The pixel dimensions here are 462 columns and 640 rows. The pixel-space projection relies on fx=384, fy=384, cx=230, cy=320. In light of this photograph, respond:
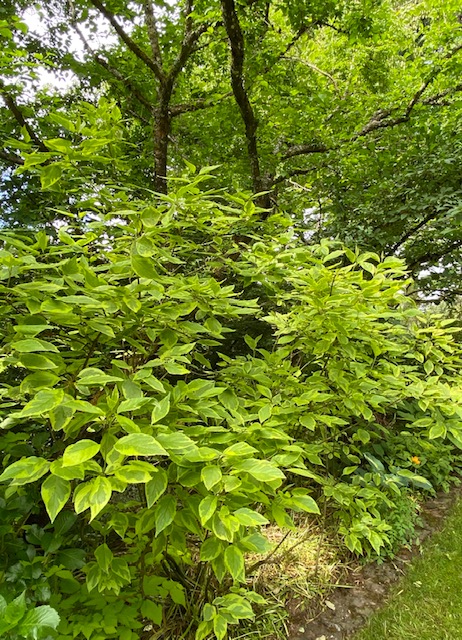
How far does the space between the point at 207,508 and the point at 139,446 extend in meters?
0.23

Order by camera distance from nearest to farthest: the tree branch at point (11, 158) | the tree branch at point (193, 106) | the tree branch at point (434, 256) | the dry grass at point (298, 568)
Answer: the dry grass at point (298, 568)
the tree branch at point (11, 158)
the tree branch at point (193, 106)
the tree branch at point (434, 256)

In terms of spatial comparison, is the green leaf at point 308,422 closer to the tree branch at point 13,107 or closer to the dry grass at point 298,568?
the dry grass at point 298,568

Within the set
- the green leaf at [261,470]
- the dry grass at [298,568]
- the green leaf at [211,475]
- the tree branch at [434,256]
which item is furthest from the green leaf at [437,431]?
the tree branch at [434,256]

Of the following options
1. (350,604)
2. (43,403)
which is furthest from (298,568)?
(43,403)

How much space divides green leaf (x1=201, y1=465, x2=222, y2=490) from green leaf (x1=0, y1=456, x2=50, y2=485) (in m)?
0.33

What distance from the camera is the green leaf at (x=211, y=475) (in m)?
0.82

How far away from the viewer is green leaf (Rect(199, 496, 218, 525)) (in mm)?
826

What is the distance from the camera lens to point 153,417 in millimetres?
869

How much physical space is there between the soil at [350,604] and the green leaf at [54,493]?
1.49m

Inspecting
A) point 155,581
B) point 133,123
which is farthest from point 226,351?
point 133,123

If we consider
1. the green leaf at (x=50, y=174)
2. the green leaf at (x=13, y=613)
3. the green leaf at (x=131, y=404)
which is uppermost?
the green leaf at (x=50, y=174)

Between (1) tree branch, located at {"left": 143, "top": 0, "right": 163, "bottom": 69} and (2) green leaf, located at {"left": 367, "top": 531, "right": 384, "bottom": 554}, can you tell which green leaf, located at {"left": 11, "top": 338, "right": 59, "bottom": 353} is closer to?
(2) green leaf, located at {"left": 367, "top": 531, "right": 384, "bottom": 554}

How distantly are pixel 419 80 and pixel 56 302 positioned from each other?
16.6 ft

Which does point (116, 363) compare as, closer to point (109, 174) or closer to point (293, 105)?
point (109, 174)
